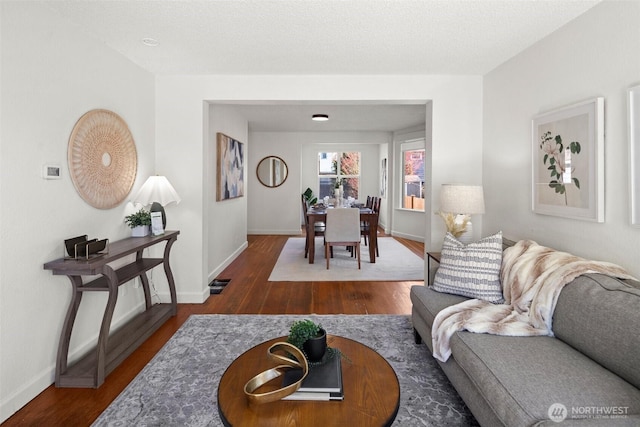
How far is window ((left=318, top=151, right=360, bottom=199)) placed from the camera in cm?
991

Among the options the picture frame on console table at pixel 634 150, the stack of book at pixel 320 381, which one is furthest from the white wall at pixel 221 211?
the picture frame on console table at pixel 634 150

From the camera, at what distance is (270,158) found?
8.43m

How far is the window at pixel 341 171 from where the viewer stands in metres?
9.91

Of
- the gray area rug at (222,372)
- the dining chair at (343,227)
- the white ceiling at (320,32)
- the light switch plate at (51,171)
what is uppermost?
the white ceiling at (320,32)

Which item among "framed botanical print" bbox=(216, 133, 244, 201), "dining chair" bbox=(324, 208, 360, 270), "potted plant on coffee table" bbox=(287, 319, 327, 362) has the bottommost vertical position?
"potted plant on coffee table" bbox=(287, 319, 327, 362)

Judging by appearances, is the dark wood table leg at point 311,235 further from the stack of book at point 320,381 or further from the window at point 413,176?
the stack of book at point 320,381

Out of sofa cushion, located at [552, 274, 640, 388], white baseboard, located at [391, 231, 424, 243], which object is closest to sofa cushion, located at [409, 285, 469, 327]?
sofa cushion, located at [552, 274, 640, 388]

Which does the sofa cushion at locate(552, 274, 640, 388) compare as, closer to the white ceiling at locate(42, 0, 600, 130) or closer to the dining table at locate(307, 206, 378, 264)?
the white ceiling at locate(42, 0, 600, 130)

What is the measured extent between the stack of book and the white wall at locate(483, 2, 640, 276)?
70.5 inches

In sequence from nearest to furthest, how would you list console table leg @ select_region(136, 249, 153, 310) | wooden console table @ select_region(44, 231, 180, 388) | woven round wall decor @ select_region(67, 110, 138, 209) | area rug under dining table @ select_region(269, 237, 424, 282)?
wooden console table @ select_region(44, 231, 180, 388)
woven round wall decor @ select_region(67, 110, 138, 209)
console table leg @ select_region(136, 249, 153, 310)
area rug under dining table @ select_region(269, 237, 424, 282)

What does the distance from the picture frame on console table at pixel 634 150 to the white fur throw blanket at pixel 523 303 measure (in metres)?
0.33

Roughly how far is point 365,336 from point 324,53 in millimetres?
2424

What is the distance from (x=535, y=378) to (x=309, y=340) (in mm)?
933

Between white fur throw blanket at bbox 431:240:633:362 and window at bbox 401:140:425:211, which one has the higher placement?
window at bbox 401:140:425:211
